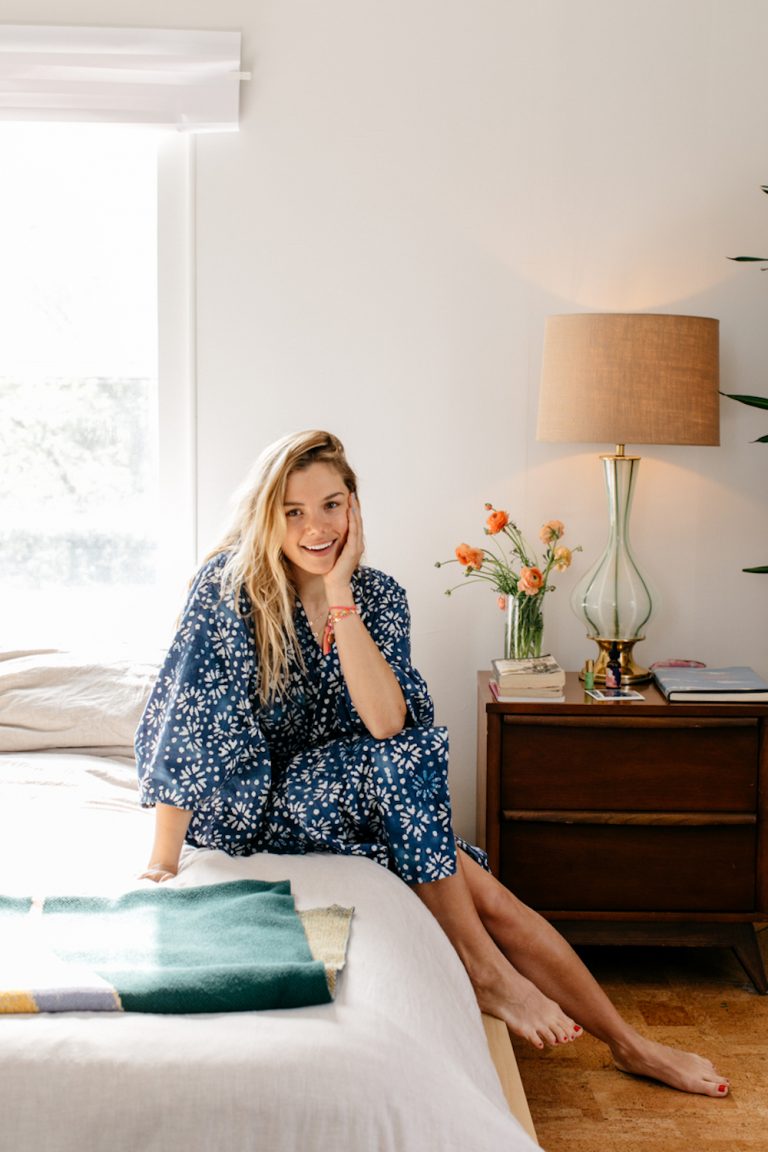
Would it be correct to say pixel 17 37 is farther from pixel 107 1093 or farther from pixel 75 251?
pixel 107 1093

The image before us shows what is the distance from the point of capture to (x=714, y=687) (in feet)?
8.31

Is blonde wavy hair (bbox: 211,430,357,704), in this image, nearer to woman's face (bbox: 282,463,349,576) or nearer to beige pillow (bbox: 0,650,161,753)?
woman's face (bbox: 282,463,349,576)

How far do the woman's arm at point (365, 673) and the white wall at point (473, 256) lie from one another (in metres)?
0.86

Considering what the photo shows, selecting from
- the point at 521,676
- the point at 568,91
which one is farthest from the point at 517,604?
the point at 568,91

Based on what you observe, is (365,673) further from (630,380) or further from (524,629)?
(630,380)

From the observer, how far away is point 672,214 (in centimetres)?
286

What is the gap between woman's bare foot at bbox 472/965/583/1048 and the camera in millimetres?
1915

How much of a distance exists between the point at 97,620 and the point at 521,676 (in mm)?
1129

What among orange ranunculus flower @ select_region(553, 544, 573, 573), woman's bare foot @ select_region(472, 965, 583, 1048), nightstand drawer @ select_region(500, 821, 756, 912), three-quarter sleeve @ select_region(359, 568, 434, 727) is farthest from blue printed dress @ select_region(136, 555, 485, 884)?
orange ranunculus flower @ select_region(553, 544, 573, 573)

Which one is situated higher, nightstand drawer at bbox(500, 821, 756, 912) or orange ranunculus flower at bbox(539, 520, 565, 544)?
orange ranunculus flower at bbox(539, 520, 565, 544)

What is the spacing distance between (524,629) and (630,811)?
46 centimetres

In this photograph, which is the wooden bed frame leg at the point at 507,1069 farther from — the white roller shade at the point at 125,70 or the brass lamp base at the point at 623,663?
the white roller shade at the point at 125,70

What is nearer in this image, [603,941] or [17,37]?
[603,941]

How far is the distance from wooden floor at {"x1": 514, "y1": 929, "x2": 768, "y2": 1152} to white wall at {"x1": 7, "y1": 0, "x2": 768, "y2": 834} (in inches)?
28.6
